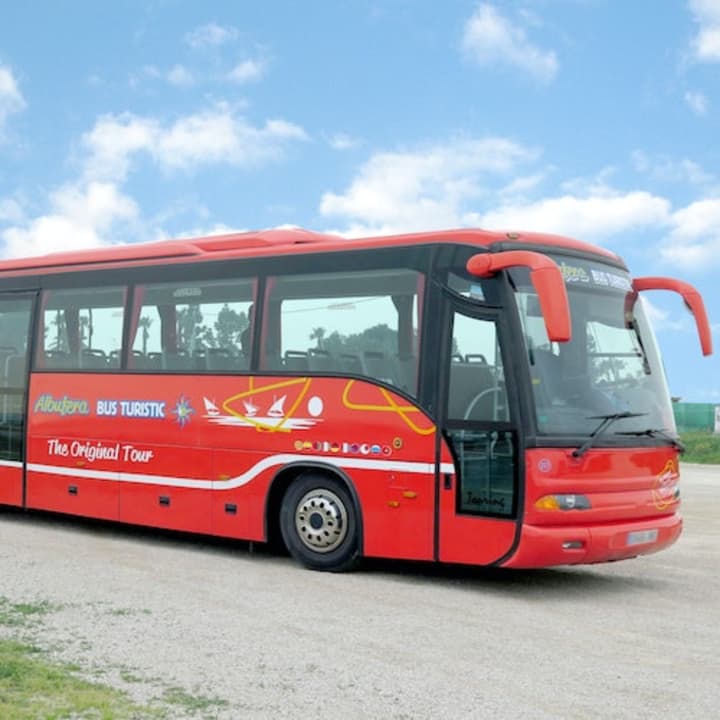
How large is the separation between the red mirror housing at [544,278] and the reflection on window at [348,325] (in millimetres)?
832

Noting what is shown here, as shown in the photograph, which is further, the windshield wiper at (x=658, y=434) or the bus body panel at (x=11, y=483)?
the bus body panel at (x=11, y=483)

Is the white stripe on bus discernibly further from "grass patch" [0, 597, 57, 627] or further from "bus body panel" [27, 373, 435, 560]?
"grass patch" [0, 597, 57, 627]

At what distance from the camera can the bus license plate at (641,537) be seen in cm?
1031

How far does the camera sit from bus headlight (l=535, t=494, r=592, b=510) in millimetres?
9859

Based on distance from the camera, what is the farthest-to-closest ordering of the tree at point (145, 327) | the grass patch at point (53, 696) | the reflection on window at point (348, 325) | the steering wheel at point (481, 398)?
the tree at point (145, 327), the reflection on window at point (348, 325), the steering wheel at point (481, 398), the grass patch at point (53, 696)

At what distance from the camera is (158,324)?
42.4 ft

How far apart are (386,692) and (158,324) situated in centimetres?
708

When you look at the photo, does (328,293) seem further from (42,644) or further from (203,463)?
(42,644)

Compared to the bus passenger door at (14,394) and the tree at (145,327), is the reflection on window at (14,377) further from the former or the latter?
the tree at (145,327)

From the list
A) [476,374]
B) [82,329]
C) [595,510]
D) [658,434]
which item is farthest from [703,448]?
[476,374]

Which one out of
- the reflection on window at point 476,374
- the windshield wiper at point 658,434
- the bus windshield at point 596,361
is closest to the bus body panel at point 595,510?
the windshield wiper at point 658,434

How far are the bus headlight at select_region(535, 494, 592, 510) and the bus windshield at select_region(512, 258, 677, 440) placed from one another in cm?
53

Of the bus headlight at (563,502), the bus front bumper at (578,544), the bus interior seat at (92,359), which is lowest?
the bus front bumper at (578,544)

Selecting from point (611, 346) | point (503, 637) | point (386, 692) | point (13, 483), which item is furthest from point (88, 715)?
point (13, 483)
